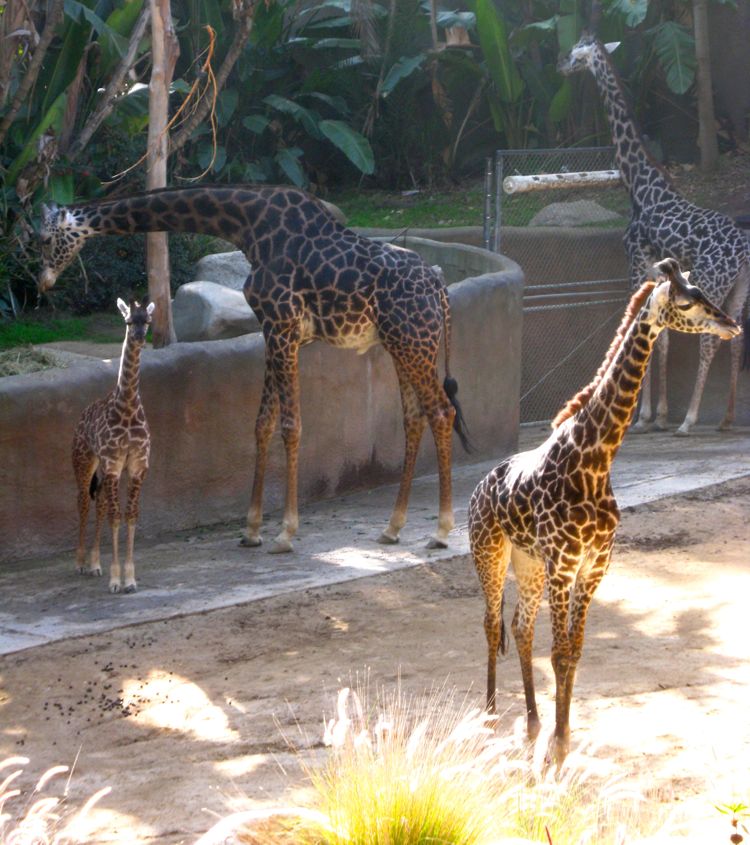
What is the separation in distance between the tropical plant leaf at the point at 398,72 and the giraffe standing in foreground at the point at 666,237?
3.88 metres

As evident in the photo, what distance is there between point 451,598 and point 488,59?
10.5m

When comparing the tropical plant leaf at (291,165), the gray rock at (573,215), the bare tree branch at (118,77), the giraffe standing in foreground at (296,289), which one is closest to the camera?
the giraffe standing in foreground at (296,289)

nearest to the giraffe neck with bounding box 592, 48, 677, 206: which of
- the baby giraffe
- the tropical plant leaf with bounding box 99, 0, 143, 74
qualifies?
the tropical plant leaf with bounding box 99, 0, 143, 74

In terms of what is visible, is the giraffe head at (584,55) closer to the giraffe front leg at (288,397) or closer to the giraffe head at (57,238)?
the giraffe front leg at (288,397)

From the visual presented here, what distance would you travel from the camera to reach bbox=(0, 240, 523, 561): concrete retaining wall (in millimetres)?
7855

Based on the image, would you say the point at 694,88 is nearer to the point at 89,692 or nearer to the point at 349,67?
the point at 349,67

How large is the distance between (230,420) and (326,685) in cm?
340

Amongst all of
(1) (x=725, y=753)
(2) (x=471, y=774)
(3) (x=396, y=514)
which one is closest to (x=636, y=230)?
(3) (x=396, y=514)

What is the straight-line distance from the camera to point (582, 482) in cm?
457

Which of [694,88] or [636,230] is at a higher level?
[694,88]

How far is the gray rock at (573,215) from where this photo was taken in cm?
1455

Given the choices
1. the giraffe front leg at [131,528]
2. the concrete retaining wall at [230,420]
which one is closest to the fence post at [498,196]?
the concrete retaining wall at [230,420]

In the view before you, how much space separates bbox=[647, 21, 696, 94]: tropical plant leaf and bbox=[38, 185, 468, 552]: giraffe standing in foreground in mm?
8102

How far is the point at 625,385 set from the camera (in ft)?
14.7
